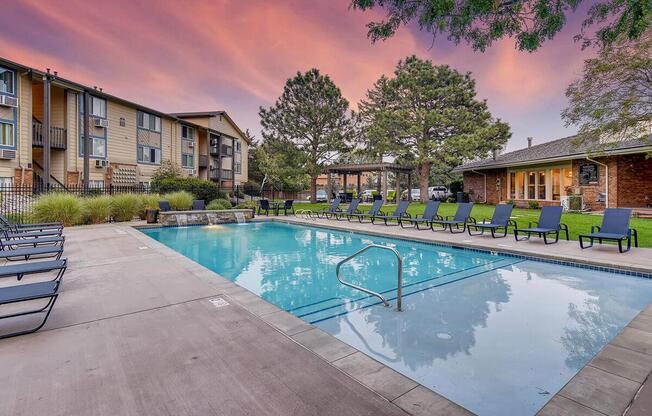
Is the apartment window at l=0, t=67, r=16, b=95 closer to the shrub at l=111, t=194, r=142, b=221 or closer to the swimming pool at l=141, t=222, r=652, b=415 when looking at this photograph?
the shrub at l=111, t=194, r=142, b=221

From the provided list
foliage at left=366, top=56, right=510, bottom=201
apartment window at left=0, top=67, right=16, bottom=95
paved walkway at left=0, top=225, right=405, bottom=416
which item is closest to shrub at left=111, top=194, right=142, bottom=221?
apartment window at left=0, top=67, right=16, bottom=95

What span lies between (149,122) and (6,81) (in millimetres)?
8713

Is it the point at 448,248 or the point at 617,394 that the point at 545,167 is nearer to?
the point at 448,248

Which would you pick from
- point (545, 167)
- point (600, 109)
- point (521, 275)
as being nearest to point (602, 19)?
point (521, 275)

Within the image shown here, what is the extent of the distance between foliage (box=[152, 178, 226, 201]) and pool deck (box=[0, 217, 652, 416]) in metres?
17.4

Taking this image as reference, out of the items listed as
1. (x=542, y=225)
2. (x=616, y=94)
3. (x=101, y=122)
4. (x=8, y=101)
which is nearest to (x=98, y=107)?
(x=101, y=122)

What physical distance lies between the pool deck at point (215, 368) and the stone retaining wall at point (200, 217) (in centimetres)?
1057

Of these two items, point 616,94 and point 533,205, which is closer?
point 616,94

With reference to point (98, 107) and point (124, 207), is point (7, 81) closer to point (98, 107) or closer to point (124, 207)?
point (98, 107)

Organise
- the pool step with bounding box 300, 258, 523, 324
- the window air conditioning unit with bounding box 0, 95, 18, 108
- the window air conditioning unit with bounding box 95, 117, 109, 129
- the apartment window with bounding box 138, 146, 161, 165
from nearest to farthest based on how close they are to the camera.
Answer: the pool step with bounding box 300, 258, 523, 324
the window air conditioning unit with bounding box 0, 95, 18, 108
the window air conditioning unit with bounding box 95, 117, 109, 129
the apartment window with bounding box 138, 146, 161, 165

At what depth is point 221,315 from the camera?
12.3 feet

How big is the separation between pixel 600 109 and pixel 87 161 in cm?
2443

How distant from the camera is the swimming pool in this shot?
3.10 metres

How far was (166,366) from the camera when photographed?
2646 millimetres
